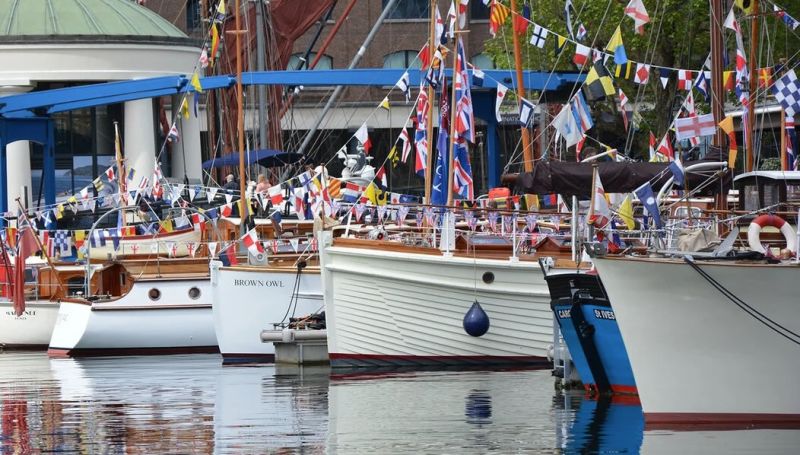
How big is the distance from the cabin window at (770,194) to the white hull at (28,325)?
66.8 feet

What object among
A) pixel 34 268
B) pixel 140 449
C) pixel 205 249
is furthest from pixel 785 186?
pixel 34 268

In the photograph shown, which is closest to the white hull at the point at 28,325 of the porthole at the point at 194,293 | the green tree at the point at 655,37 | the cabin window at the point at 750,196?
the porthole at the point at 194,293

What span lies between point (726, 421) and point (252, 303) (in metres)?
15.4

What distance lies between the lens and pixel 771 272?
67.6 feet

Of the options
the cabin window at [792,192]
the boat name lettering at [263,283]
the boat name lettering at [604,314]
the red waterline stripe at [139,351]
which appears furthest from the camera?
the red waterline stripe at [139,351]

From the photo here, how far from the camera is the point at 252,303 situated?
3531cm

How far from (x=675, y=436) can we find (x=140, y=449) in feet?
19.5

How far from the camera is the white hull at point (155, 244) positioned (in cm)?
4091

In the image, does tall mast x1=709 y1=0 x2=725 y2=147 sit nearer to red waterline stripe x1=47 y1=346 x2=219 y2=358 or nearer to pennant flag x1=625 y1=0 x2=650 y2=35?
pennant flag x1=625 y1=0 x2=650 y2=35

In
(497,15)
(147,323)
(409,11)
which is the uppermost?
(409,11)

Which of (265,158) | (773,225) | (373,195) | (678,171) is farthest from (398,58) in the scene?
(773,225)

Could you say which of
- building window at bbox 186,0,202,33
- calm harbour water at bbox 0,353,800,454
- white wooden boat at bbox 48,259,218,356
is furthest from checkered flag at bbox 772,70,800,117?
building window at bbox 186,0,202,33

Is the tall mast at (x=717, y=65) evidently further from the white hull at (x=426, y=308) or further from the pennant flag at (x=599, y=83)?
the white hull at (x=426, y=308)

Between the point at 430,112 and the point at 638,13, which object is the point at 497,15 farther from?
the point at 638,13
